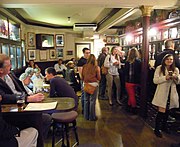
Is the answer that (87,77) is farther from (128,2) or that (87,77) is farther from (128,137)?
(128,2)

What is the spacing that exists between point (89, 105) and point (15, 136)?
8.12 ft

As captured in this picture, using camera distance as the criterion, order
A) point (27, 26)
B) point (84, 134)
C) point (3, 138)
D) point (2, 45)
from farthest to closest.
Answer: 1. point (27, 26)
2. point (2, 45)
3. point (84, 134)
4. point (3, 138)

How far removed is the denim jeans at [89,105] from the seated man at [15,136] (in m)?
2.22

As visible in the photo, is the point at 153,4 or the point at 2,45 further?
the point at 2,45

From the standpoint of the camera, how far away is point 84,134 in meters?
3.62

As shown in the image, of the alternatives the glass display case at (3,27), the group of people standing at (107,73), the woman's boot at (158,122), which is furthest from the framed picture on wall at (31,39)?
the woman's boot at (158,122)

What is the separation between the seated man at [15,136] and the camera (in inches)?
67.5

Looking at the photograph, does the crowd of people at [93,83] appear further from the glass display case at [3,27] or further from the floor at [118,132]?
the glass display case at [3,27]

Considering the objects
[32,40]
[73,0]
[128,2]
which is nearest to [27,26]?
[32,40]

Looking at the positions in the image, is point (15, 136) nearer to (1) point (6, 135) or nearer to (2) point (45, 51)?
(1) point (6, 135)

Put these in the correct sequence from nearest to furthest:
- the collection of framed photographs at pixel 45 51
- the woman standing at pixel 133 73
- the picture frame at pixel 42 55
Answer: the woman standing at pixel 133 73
the collection of framed photographs at pixel 45 51
the picture frame at pixel 42 55

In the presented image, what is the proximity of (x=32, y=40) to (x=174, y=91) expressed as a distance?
6682mm

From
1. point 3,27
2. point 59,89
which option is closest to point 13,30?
point 3,27

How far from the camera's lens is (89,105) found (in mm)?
4332
